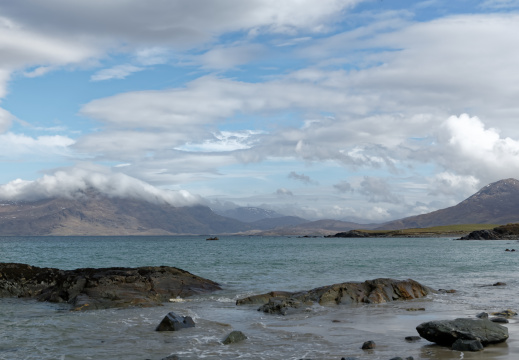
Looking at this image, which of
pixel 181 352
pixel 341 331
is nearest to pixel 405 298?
pixel 341 331

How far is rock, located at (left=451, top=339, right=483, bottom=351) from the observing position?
1638cm

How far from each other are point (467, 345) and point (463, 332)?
→ 0.76 meters

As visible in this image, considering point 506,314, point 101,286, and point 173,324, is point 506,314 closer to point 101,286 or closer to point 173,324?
point 173,324

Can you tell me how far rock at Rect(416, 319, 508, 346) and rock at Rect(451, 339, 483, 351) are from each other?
414mm

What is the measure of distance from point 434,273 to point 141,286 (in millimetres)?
33969

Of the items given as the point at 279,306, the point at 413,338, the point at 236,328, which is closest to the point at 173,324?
the point at 236,328

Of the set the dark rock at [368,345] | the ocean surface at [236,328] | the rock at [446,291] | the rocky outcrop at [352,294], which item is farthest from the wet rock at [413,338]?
the rock at [446,291]

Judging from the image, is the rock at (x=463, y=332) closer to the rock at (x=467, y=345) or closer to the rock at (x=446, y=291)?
the rock at (x=467, y=345)

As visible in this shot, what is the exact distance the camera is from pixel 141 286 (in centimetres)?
3244

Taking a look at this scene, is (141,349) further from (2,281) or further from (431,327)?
(2,281)

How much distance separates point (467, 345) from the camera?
16.5 m

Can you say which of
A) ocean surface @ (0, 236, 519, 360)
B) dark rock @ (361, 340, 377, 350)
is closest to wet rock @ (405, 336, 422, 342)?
ocean surface @ (0, 236, 519, 360)

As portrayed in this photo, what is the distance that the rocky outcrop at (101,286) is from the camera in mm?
29766

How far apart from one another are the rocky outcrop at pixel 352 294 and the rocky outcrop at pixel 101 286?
6.11m
